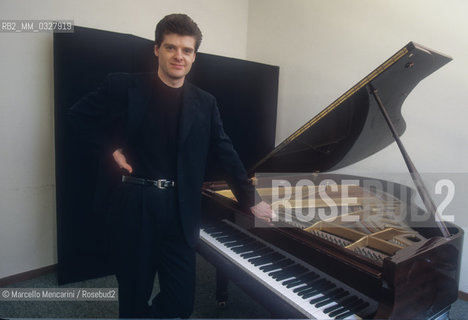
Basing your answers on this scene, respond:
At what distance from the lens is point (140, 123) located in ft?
4.63

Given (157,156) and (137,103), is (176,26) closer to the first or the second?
(137,103)

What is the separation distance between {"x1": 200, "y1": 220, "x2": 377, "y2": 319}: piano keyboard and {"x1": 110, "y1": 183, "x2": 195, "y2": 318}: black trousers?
8.0 inches

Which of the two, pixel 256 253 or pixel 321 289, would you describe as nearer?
pixel 321 289

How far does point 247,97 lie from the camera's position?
3.31 meters

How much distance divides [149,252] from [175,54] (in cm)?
89

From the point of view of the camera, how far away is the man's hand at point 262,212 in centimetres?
148

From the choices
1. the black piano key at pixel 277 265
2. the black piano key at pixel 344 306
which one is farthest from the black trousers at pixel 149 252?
the black piano key at pixel 344 306

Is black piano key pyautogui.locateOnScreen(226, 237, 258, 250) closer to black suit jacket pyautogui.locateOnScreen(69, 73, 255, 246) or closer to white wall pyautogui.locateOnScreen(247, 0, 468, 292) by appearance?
black suit jacket pyautogui.locateOnScreen(69, 73, 255, 246)

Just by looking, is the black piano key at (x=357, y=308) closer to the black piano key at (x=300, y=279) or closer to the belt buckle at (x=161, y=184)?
the black piano key at (x=300, y=279)

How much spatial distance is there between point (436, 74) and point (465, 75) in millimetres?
181

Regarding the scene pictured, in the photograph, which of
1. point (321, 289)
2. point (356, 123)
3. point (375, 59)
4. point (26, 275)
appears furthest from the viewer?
point (375, 59)

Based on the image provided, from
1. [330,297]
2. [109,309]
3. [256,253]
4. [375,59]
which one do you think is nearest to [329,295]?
[330,297]

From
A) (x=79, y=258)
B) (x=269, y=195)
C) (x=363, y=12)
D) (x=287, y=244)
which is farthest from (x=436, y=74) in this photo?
(x=79, y=258)

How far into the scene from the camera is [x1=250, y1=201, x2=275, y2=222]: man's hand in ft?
4.85
